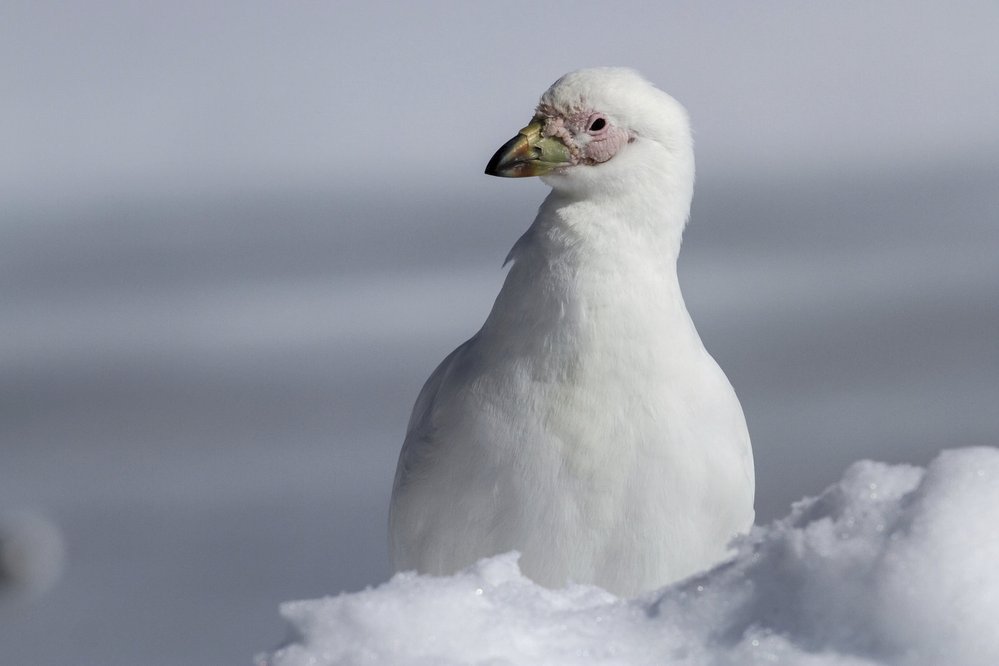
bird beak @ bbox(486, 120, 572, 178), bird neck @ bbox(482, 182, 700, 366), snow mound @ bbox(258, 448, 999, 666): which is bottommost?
snow mound @ bbox(258, 448, 999, 666)

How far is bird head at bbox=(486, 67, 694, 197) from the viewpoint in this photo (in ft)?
10.8

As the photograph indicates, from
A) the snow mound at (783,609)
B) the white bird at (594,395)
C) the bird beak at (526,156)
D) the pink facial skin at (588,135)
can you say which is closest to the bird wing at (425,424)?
the white bird at (594,395)

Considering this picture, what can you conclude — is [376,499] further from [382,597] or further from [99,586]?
[382,597]

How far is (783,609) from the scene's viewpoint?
1539 millimetres

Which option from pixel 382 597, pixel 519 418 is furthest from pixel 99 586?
pixel 382 597

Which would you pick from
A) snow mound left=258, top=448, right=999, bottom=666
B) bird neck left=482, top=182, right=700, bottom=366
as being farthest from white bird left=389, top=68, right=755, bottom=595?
snow mound left=258, top=448, right=999, bottom=666

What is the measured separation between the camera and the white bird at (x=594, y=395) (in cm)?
315

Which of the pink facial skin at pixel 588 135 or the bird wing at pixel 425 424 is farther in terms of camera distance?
the bird wing at pixel 425 424

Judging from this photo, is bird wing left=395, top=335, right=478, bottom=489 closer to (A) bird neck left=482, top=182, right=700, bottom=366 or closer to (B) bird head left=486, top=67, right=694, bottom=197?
(A) bird neck left=482, top=182, right=700, bottom=366

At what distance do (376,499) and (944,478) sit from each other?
16.3 ft

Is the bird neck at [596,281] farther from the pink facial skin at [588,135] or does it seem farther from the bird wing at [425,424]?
the bird wing at [425,424]

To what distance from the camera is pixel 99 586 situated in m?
5.59

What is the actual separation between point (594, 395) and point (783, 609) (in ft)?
5.40

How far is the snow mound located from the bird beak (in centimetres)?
185
